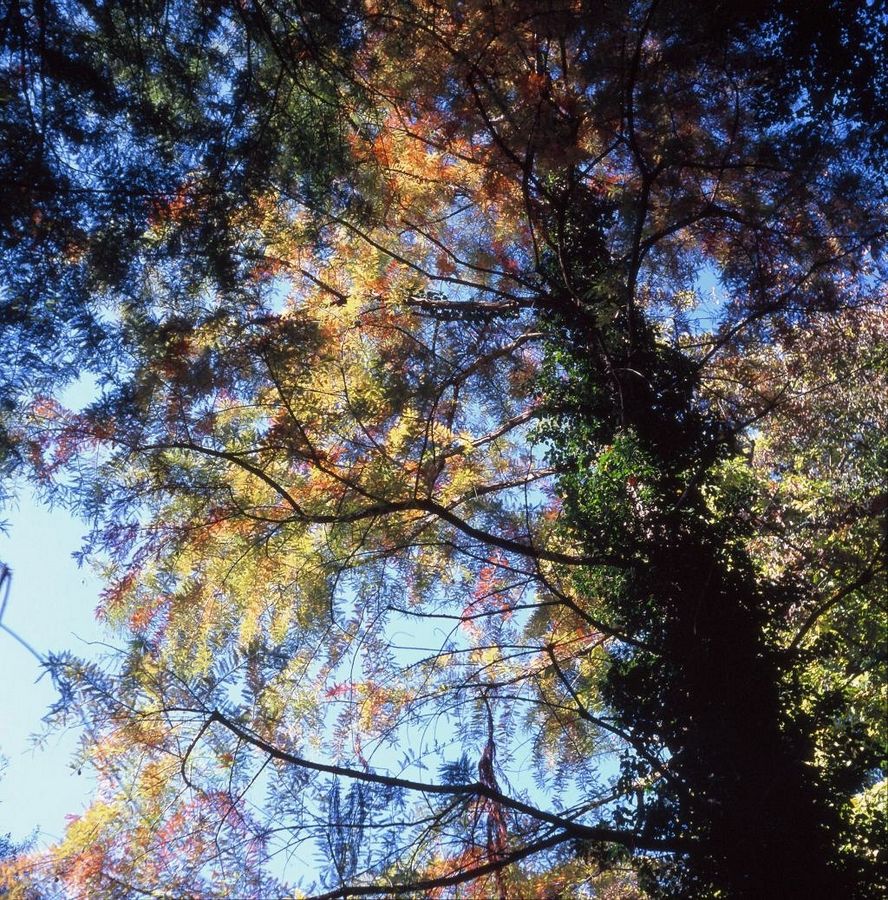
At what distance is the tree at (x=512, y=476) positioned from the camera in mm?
2309

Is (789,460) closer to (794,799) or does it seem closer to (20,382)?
(794,799)

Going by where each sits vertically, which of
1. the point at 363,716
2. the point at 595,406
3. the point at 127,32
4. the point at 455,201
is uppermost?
the point at 455,201

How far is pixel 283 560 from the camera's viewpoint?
3502 millimetres

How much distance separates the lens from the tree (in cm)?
231

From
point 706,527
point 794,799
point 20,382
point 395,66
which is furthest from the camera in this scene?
point 395,66

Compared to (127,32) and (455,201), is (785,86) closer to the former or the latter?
(455,201)

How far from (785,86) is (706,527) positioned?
1920 millimetres

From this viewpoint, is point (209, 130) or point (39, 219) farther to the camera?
point (209, 130)

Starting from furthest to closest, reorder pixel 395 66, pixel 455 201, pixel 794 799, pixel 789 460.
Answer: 1. pixel 455 201
2. pixel 789 460
3. pixel 395 66
4. pixel 794 799

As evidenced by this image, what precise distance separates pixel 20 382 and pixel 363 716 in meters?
1.90

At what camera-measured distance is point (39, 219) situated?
2.73 m

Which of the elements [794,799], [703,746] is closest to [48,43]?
[703,746]

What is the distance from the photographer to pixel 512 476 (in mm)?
4457

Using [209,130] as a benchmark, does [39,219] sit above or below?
below
